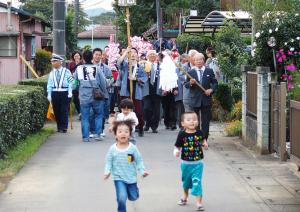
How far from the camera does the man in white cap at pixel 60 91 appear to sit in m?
15.3

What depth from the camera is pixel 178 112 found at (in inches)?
650

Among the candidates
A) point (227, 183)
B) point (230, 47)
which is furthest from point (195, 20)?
point (227, 183)

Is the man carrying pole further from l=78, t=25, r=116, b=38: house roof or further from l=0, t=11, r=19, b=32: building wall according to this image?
l=78, t=25, r=116, b=38: house roof

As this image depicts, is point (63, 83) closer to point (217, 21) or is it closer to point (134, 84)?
point (134, 84)

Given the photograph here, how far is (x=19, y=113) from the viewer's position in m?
12.4

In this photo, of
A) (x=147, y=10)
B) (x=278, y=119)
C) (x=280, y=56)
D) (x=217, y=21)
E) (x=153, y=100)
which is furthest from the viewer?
(x=147, y=10)

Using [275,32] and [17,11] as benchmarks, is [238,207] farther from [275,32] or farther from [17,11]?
[17,11]

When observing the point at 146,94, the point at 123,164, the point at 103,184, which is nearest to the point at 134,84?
the point at 146,94

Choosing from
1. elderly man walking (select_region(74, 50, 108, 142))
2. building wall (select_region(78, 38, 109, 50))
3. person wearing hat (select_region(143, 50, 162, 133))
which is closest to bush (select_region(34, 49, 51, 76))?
person wearing hat (select_region(143, 50, 162, 133))

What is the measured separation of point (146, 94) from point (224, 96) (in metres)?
2.90

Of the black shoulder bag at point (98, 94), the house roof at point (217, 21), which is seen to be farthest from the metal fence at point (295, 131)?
the house roof at point (217, 21)

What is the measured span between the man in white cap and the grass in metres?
0.57

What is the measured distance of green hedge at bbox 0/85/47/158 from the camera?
10987mm

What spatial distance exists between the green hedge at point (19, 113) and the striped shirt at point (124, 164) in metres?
3.63
